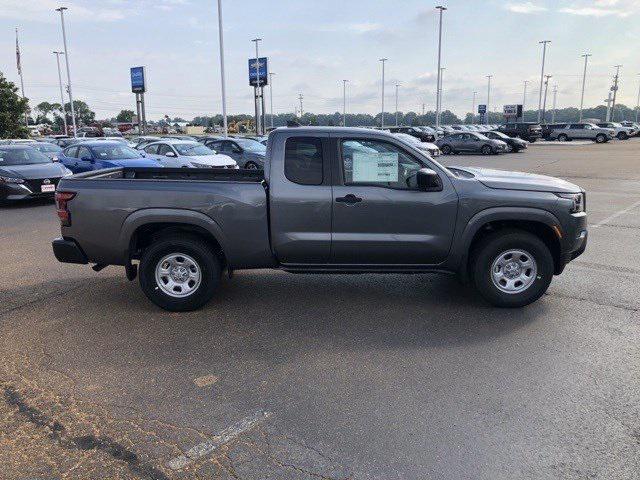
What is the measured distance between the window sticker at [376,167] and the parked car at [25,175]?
10.7 m

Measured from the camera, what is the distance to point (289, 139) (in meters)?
5.58

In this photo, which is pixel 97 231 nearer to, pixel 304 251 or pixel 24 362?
pixel 24 362

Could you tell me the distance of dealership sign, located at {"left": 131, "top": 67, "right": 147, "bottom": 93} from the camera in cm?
4303

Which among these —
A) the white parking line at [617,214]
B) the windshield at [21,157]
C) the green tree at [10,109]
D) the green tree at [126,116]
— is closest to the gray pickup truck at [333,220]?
the white parking line at [617,214]

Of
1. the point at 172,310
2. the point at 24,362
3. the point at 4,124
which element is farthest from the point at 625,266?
the point at 4,124

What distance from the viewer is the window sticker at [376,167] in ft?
18.0

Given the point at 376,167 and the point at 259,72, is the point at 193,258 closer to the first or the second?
the point at 376,167

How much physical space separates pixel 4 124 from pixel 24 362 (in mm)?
38979

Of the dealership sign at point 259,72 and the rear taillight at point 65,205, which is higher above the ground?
the dealership sign at point 259,72

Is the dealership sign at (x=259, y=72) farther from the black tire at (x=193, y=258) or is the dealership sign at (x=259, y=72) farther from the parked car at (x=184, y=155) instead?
the black tire at (x=193, y=258)

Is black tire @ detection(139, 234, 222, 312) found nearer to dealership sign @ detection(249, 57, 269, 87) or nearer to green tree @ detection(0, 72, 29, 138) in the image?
green tree @ detection(0, 72, 29, 138)

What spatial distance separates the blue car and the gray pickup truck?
435 inches

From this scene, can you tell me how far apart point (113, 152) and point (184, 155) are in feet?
8.13

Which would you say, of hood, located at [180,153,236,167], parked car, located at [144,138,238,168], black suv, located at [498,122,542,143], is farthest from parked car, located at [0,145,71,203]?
black suv, located at [498,122,542,143]
